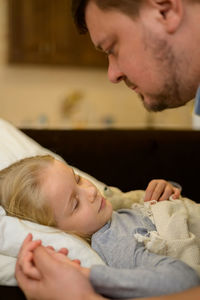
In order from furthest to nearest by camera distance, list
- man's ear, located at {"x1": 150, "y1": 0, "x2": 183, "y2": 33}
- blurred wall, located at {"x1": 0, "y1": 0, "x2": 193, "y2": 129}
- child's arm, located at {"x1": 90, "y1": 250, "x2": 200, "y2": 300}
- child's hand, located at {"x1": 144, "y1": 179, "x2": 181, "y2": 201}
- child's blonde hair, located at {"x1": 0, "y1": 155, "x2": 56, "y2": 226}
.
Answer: blurred wall, located at {"x1": 0, "y1": 0, "x2": 193, "y2": 129}
child's hand, located at {"x1": 144, "y1": 179, "x2": 181, "y2": 201}
child's blonde hair, located at {"x1": 0, "y1": 155, "x2": 56, "y2": 226}
man's ear, located at {"x1": 150, "y1": 0, "x2": 183, "y2": 33}
child's arm, located at {"x1": 90, "y1": 250, "x2": 200, "y2": 300}

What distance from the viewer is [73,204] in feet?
4.17

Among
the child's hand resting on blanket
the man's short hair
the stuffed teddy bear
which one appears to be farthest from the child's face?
the man's short hair

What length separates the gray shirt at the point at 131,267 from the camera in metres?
0.96

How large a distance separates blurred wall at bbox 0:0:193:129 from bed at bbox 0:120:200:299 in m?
1.94

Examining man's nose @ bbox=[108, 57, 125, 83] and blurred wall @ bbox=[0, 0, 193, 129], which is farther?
blurred wall @ bbox=[0, 0, 193, 129]

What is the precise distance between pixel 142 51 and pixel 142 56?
0.02m

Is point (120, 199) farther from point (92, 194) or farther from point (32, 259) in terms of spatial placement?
point (32, 259)

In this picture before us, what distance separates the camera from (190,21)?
3.76ft

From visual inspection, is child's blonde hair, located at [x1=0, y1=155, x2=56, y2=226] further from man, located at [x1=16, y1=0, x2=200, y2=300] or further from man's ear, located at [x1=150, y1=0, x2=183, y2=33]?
man's ear, located at [x1=150, y1=0, x2=183, y2=33]

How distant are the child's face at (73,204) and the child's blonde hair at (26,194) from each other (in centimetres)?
2

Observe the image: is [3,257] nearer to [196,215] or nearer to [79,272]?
[79,272]

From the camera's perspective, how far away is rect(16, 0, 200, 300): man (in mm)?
1021

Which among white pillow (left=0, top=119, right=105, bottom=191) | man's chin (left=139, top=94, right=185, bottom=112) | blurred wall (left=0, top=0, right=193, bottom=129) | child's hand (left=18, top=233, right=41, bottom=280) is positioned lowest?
blurred wall (left=0, top=0, right=193, bottom=129)

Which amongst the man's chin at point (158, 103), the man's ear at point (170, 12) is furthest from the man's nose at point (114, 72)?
the man's ear at point (170, 12)
